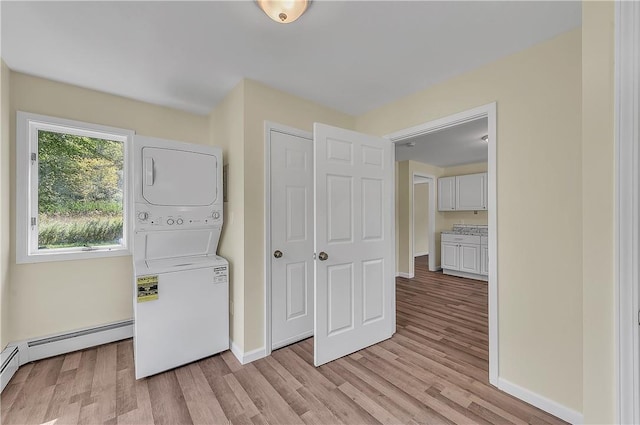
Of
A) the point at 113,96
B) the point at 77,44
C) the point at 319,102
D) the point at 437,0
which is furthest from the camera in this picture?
the point at 319,102

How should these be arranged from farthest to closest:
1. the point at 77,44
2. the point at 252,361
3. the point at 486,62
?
the point at 252,361, the point at 486,62, the point at 77,44

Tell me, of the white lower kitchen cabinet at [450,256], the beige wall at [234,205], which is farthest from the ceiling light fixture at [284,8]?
the white lower kitchen cabinet at [450,256]

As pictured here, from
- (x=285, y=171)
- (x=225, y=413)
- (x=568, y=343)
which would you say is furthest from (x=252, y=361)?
(x=568, y=343)

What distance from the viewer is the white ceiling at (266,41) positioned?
143 centimetres

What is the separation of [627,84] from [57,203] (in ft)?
12.3

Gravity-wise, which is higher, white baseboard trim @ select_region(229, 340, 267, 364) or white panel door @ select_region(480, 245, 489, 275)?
white panel door @ select_region(480, 245, 489, 275)

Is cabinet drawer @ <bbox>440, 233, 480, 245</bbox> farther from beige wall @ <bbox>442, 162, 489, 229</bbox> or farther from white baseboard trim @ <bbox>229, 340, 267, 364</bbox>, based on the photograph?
white baseboard trim @ <bbox>229, 340, 267, 364</bbox>

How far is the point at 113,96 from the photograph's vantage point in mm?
2477

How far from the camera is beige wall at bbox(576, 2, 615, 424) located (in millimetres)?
941

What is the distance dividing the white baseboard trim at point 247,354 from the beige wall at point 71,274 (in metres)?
1.24

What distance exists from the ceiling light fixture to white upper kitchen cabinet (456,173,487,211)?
16.5 feet

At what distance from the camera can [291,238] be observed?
8.01 ft

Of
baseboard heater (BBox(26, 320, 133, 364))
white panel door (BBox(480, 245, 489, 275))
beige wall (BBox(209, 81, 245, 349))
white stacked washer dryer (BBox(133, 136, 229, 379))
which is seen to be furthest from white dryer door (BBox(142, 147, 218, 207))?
white panel door (BBox(480, 245, 489, 275))

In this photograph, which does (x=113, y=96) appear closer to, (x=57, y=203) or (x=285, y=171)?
(x=57, y=203)
